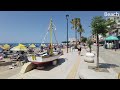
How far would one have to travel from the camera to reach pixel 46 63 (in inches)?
571
